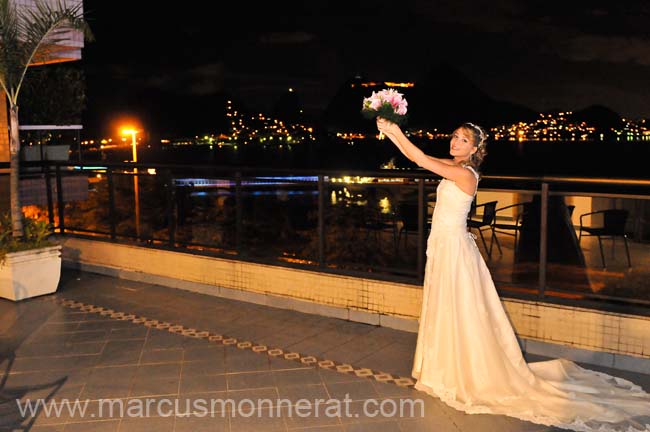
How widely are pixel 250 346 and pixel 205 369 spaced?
0.61 metres

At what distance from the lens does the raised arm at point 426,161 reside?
157 inches

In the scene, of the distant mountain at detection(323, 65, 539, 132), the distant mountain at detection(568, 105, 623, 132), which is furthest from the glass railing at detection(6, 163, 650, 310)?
the distant mountain at detection(568, 105, 623, 132)

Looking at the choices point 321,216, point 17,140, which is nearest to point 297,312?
point 321,216

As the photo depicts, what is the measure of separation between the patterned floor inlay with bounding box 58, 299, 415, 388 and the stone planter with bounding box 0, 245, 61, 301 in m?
0.45

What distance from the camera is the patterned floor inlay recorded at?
4.73 m

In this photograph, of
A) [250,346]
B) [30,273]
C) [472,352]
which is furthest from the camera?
[30,273]

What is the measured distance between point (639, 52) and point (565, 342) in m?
93.4

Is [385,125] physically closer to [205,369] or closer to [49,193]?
[205,369]

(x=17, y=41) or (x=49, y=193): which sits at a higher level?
(x=17, y=41)

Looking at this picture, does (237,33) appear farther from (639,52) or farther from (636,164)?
(636,164)

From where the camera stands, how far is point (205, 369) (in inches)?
192

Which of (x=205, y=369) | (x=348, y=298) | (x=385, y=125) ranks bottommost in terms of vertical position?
(x=205, y=369)

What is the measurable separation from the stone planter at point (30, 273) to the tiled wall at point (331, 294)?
948 millimetres

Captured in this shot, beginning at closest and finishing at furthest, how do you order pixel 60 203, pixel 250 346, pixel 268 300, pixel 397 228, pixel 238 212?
pixel 250 346 < pixel 268 300 < pixel 238 212 < pixel 60 203 < pixel 397 228
